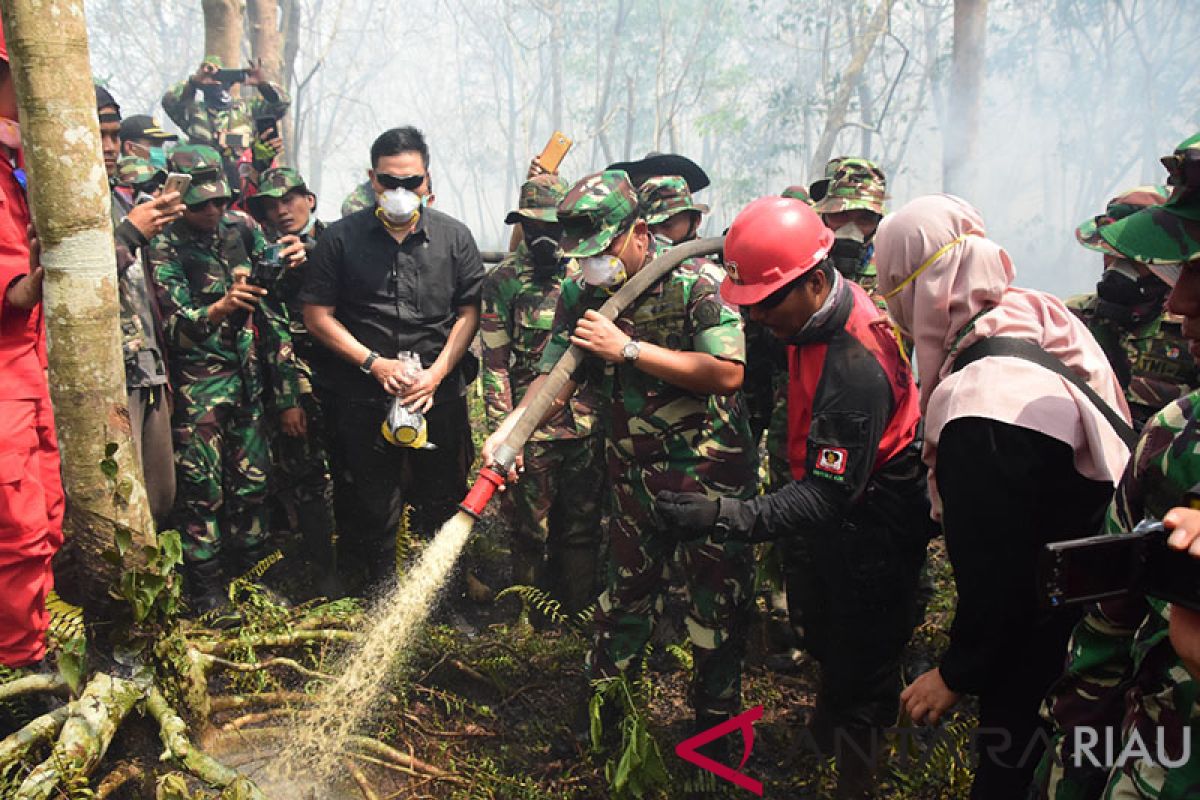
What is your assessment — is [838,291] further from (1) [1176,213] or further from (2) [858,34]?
(2) [858,34]

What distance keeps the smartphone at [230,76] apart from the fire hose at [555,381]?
8.01 metres

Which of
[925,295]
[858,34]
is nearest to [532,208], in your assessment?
[925,295]

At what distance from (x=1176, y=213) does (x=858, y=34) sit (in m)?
32.4

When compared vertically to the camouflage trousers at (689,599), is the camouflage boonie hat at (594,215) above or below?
above

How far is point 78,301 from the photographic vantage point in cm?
261

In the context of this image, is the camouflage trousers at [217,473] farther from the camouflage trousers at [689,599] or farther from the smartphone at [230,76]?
the smartphone at [230,76]

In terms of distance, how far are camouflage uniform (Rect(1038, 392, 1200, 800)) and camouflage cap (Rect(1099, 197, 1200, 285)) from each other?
261mm

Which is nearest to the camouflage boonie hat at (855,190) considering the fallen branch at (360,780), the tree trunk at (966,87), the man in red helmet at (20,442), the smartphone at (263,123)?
the fallen branch at (360,780)

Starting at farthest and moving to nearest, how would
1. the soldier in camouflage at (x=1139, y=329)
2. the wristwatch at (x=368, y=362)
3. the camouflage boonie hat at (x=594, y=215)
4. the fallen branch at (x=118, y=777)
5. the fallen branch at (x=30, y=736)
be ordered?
the wristwatch at (x=368, y=362) → the soldier in camouflage at (x=1139, y=329) → the camouflage boonie hat at (x=594, y=215) → the fallen branch at (x=118, y=777) → the fallen branch at (x=30, y=736)

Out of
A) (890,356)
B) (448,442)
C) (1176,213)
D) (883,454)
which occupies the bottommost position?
(448,442)

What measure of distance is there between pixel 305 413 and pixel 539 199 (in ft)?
7.07

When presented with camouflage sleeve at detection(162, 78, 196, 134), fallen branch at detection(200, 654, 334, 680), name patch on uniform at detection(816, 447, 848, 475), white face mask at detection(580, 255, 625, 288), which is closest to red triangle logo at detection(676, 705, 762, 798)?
name patch on uniform at detection(816, 447, 848, 475)

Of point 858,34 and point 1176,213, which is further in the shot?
point 858,34

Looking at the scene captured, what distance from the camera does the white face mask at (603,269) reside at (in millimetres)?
3252
